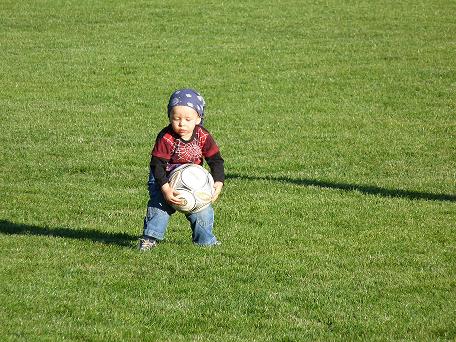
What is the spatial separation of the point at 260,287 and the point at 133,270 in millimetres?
1160

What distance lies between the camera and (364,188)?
553 inches

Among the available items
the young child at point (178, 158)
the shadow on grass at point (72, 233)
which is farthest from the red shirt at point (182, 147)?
the shadow on grass at point (72, 233)

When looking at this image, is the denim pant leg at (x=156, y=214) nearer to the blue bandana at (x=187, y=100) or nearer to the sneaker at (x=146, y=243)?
the sneaker at (x=146, y=243)

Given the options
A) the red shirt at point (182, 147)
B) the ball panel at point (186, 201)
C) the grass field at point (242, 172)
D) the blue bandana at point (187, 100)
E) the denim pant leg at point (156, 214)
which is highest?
the blue bandana at point (187, 100)

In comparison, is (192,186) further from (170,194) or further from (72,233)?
(72,233)

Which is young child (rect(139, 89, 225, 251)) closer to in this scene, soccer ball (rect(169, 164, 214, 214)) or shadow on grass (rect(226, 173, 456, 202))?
soccer ball (rect(169, 164, 214, 214))

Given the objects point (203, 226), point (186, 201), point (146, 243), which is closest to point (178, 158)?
point (186, 201)

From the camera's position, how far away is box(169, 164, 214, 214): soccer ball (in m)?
9.98

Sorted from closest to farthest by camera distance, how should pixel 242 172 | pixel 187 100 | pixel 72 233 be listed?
pixel 187 100 → pixel 72 233 → pixel 242 172

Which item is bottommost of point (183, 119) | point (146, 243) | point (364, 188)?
point (364, 188)

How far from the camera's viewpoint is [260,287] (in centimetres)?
908

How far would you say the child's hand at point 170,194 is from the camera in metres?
9.91

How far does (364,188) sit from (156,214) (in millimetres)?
4536

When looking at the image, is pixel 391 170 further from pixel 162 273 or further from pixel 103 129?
pixel 162 273
